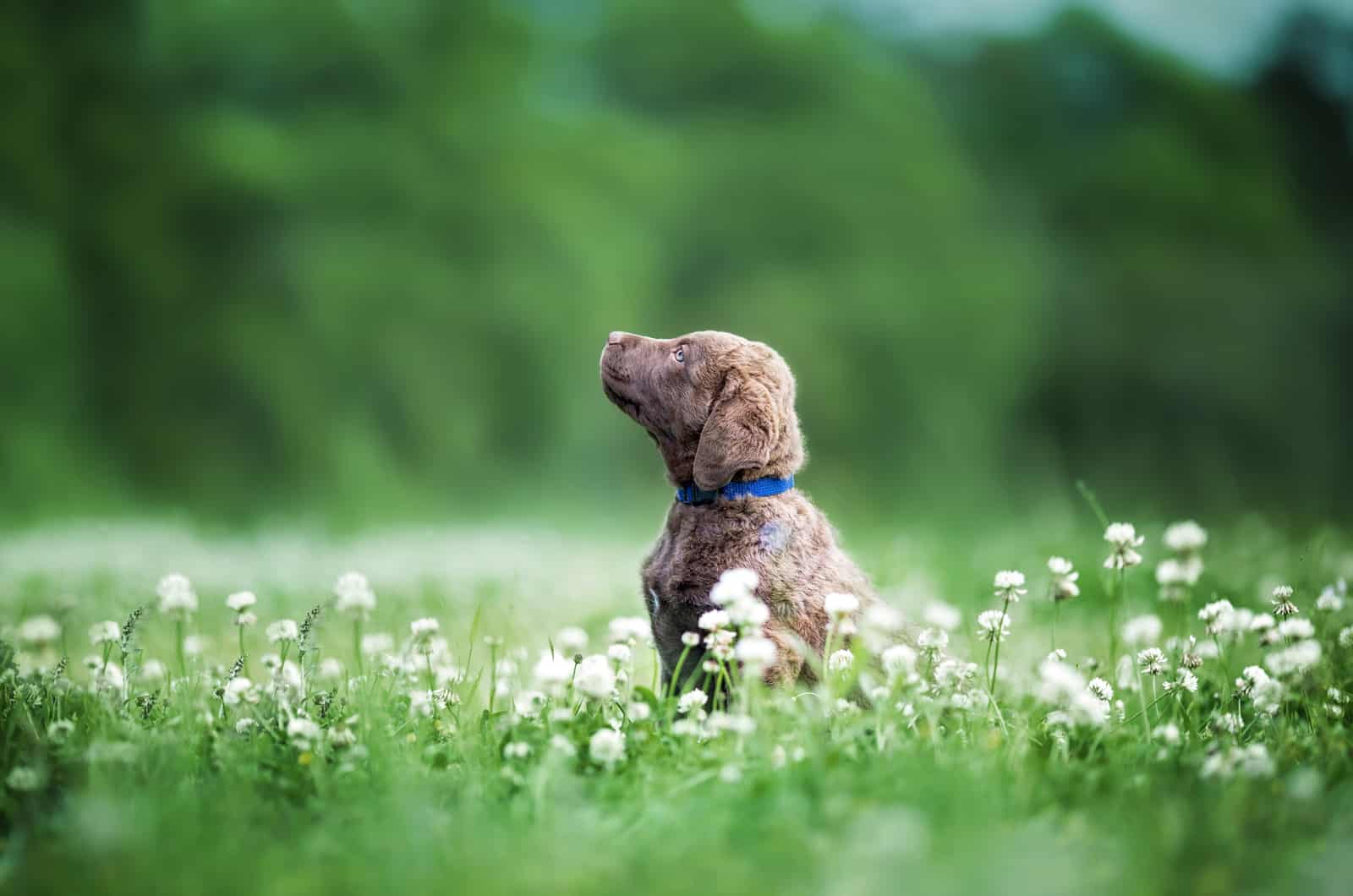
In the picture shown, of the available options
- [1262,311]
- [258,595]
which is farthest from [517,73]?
[258,595]

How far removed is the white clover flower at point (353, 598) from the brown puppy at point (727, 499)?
1175mm

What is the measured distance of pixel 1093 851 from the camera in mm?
2422

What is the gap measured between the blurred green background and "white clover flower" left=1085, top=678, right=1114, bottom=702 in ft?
31.3

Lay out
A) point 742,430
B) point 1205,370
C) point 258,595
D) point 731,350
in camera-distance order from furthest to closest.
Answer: point 1205,370 < point 258,595 < point 731,350 < point 742,430

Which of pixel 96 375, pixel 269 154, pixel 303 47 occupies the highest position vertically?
pixel 303 47

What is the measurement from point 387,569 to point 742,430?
5.02 metres

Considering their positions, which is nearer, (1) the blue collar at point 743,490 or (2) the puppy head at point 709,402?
(2) the puppy head at point 709,402

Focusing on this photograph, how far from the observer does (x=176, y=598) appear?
10.3 ft

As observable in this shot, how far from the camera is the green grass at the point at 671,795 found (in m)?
2.21

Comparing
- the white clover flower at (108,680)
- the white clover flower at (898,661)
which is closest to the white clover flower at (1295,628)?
the white clover flower at (898,661)

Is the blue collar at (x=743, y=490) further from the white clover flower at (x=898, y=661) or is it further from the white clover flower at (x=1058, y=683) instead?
the white clover flower at (x=1058, y=683)

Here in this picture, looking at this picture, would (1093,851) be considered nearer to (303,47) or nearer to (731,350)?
(731,350)

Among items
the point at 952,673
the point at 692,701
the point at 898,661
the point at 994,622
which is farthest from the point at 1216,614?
the point at 692,701

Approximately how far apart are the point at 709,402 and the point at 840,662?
1179 millimetres
